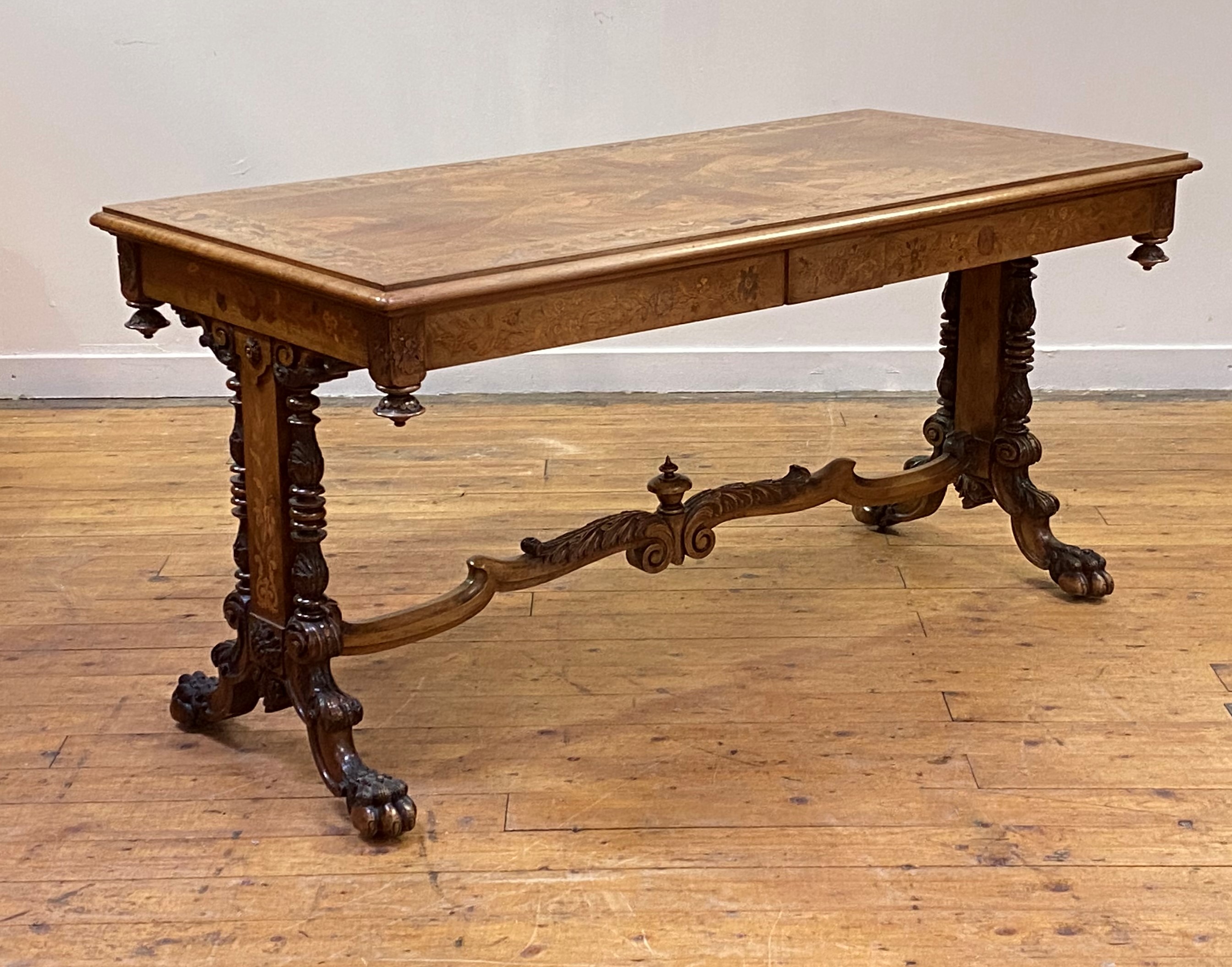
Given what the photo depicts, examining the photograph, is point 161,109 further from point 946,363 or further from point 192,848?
point 192,848

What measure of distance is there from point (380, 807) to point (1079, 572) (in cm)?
170

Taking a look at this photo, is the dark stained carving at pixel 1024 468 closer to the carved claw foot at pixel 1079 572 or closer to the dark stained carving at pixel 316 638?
the carved claw foot at pixel 1079 572

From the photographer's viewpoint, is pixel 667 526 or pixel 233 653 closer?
pixel 233 653

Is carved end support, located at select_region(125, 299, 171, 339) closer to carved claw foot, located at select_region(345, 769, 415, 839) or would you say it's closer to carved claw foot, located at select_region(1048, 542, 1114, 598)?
carved claw foot, located at select_region(345, 769, 415, 839)

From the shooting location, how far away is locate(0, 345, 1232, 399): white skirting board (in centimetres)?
518

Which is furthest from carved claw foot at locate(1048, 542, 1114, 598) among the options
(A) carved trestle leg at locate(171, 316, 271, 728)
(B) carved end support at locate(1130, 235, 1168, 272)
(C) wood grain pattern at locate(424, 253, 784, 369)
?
(A) carved trestle leg at locate(171, 316, 271, 728)

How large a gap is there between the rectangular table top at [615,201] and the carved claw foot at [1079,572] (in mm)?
879

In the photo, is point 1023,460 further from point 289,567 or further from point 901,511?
point 289,567

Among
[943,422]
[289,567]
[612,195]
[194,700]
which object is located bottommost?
[194,700]

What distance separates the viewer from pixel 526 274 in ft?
7.98

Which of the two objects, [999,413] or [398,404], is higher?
[398,404]

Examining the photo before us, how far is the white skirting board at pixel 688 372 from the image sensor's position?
204 inches

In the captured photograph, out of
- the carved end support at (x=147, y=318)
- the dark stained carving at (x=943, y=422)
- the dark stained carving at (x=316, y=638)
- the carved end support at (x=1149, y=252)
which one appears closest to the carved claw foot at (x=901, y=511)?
the dark stained carving at (x=943, y=422)

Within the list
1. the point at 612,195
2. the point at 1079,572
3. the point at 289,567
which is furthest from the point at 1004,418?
the point at 289,567
